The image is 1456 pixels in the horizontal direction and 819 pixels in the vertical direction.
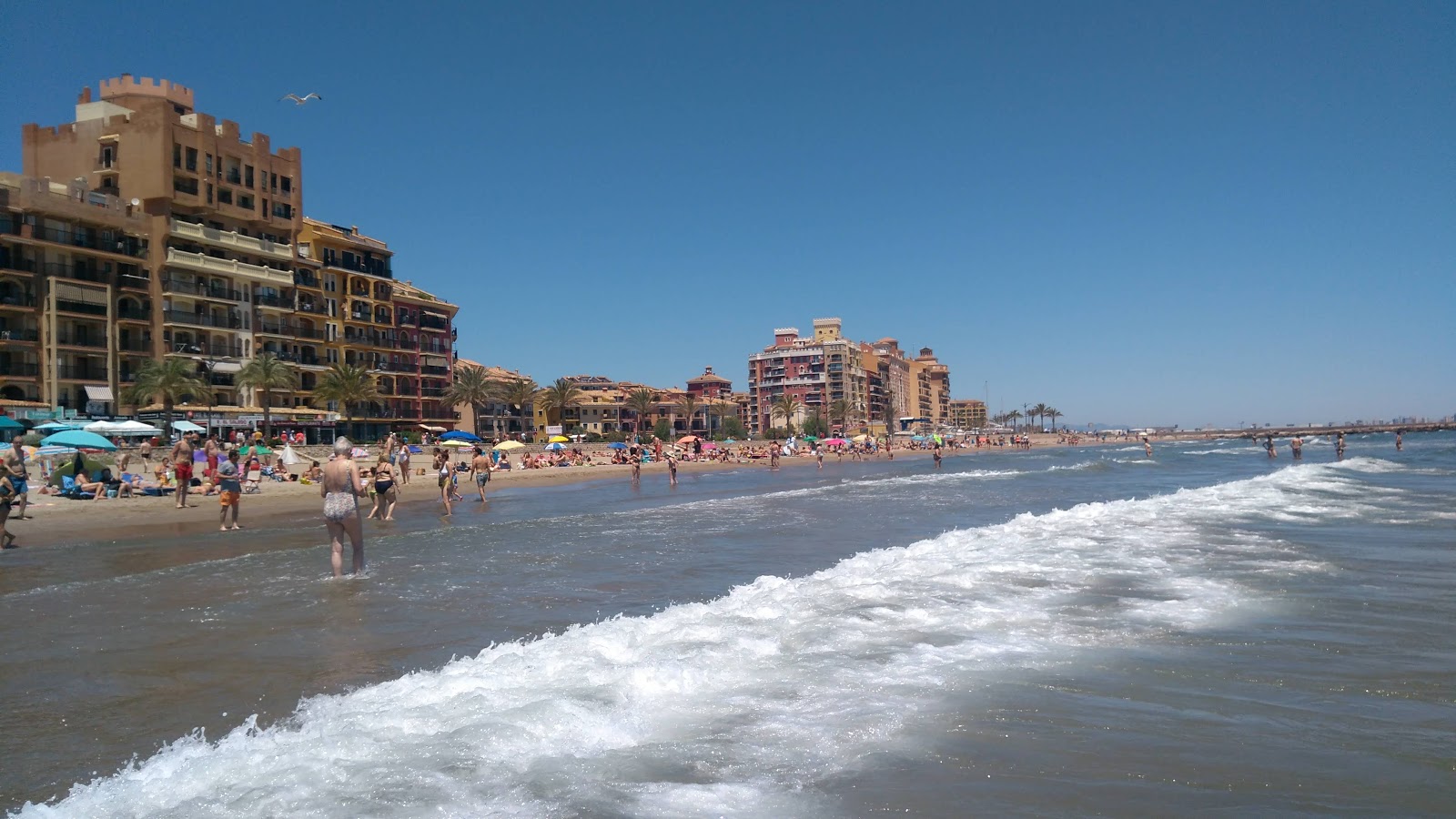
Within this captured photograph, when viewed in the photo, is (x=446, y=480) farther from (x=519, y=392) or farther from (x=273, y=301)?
(x=519, y=392)

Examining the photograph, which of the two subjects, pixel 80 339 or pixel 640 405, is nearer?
pixel 80 339

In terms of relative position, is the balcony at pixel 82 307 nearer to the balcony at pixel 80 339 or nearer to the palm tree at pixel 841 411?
the balcony at pixel 80 339

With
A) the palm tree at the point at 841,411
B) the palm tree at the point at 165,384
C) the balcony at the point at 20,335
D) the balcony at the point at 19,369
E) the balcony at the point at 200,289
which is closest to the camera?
the balcony at the point at 20,335

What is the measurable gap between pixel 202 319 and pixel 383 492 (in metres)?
38.8

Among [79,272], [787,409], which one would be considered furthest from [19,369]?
[787,409]

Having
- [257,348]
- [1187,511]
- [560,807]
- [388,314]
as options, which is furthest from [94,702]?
[388,314]

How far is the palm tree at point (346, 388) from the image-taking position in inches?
2146

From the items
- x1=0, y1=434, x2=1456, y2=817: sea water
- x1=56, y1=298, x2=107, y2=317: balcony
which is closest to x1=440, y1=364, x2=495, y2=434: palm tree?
x1=56, y1=298, x2=107, y2=317: balcony

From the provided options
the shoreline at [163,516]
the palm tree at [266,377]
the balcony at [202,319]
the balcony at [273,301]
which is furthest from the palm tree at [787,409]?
the shoreline at [163,516]

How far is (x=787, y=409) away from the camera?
12425 centimetres

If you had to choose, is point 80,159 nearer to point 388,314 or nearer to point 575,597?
point 388,314

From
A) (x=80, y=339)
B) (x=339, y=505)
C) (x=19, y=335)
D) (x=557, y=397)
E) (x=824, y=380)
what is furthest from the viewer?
(x=824, y=380)

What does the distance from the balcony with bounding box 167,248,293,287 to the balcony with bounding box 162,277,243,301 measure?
0.91 metres

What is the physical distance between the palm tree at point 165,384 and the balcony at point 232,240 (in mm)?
8610
